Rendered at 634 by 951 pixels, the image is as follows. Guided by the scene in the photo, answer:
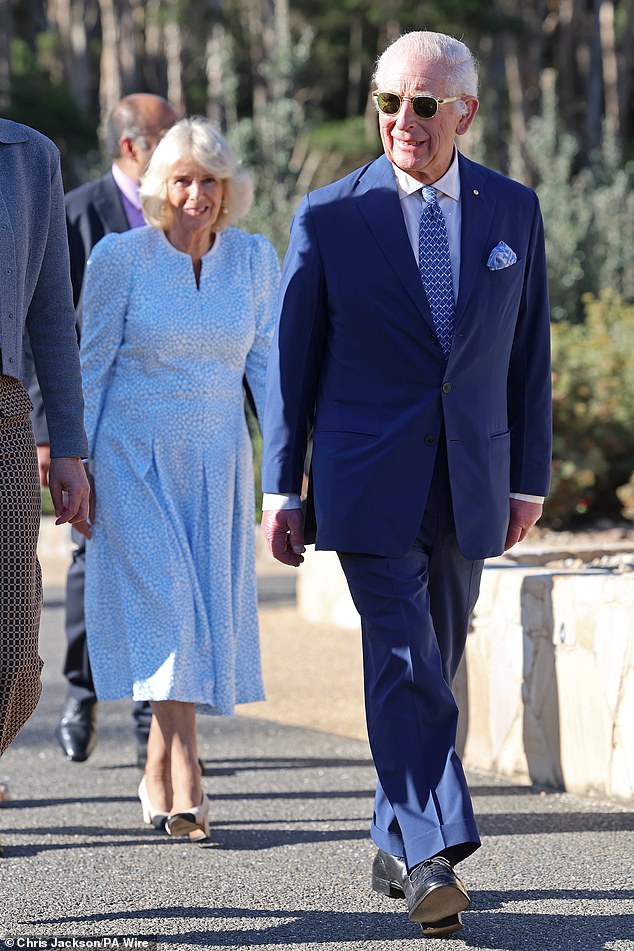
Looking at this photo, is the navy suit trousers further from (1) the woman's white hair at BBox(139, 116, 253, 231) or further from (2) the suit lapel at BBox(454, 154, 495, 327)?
(1) the woman's white hair at BBox(139, 116, 253, 231)

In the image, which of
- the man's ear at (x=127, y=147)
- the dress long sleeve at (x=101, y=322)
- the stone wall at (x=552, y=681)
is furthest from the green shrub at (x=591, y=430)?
the dress long sleeve at (x=101, y=322)

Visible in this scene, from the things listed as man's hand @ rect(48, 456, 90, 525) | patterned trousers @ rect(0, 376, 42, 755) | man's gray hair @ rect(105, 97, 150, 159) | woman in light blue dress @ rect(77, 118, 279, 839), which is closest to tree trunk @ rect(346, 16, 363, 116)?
man's gray hair @ rect(105, 97, 150, 159)

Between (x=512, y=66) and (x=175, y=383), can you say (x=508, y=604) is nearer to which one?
(x=175, y=383)

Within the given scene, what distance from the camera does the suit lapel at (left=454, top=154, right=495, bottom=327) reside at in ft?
12.0

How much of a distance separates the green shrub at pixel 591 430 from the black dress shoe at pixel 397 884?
24.0ft

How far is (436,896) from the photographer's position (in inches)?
132

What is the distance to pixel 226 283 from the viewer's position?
484cm

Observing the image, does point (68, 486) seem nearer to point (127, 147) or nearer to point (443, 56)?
point (443, 56)

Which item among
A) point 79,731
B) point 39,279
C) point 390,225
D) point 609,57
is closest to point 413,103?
point 390,225

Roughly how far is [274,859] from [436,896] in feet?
3.27

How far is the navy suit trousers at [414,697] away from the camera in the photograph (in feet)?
11.4

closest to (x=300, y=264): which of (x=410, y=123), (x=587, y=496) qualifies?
(x=410, y=123)

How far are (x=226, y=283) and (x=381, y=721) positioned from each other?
5.65ft

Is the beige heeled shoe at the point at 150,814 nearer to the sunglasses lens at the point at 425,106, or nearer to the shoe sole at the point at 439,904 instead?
the shoe sole at the point at 439,904
